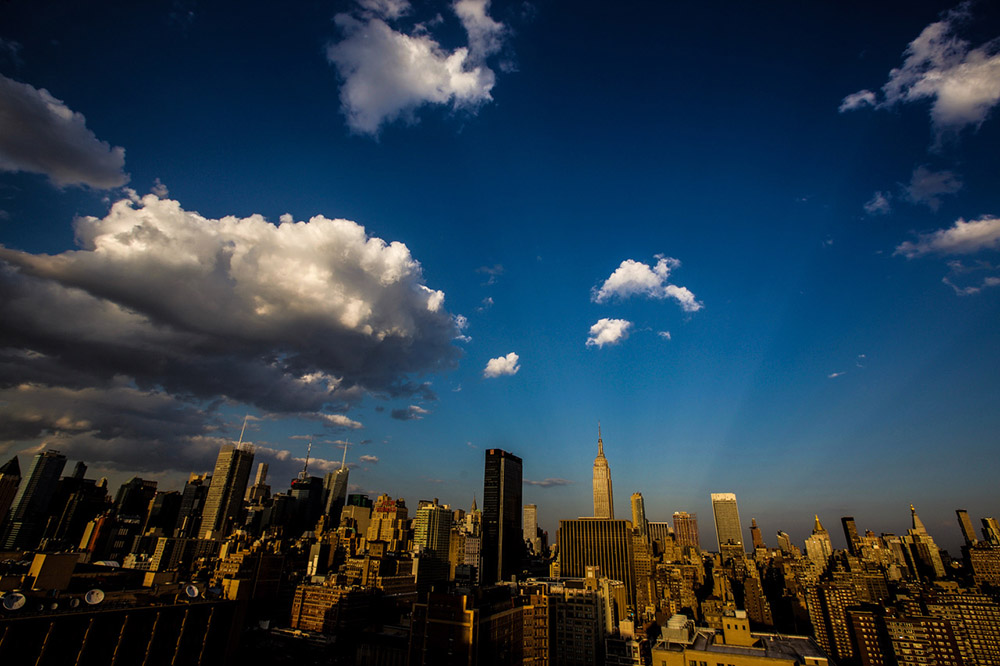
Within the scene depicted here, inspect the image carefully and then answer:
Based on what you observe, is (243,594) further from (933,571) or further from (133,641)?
(933,571)

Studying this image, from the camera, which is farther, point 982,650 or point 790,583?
point 790,583

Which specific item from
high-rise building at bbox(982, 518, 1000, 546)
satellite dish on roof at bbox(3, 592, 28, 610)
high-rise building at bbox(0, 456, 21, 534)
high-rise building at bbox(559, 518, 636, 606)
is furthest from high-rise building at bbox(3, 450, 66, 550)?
high-rise building at bbox(982, 518, 1000, 546)

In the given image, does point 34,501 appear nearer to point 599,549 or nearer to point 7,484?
point 7,484

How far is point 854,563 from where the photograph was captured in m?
151

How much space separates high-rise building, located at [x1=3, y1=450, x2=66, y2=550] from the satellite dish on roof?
650 ft

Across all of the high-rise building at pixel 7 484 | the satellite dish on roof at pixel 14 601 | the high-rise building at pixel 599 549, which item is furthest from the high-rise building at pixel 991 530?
the high-rise building at pixel 7 484

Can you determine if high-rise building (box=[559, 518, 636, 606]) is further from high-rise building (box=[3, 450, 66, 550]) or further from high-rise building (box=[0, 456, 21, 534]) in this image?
high-rise building (box=[3, 450, 66, 550])

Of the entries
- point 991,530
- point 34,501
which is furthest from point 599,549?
point 34,501

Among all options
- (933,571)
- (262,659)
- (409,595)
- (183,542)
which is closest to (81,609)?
(262,659)

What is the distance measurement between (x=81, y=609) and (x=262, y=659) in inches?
1757

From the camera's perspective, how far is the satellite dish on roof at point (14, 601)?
36062 millimetres

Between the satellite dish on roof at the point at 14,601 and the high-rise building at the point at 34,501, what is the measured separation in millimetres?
198222

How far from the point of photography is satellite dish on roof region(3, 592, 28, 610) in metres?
36.1

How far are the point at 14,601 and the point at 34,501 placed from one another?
225504 millimetres
